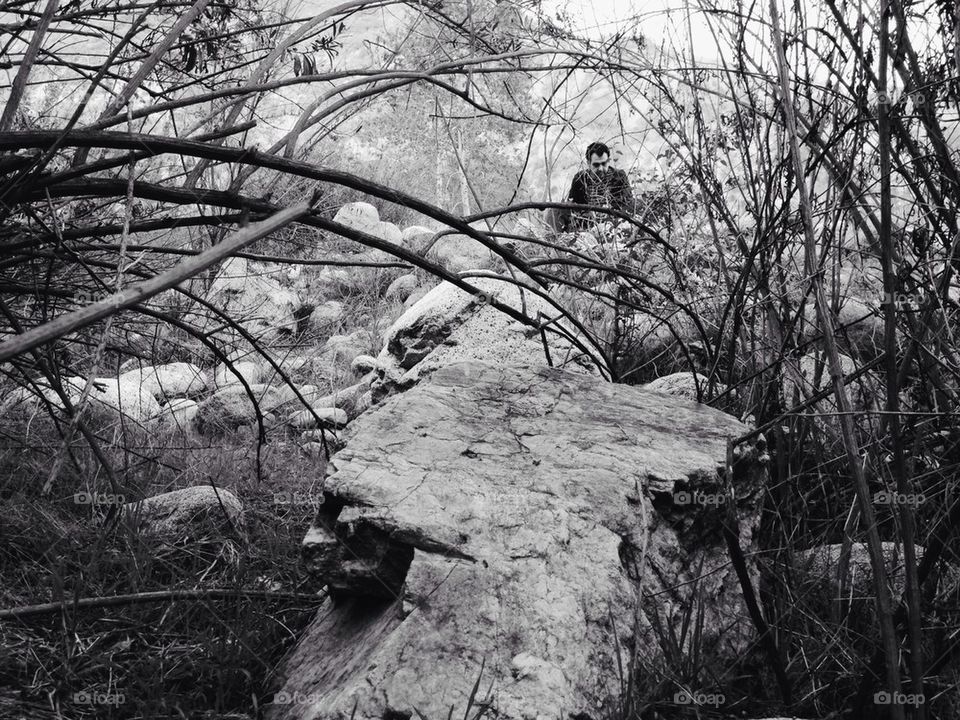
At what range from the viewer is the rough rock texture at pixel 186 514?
2807mm

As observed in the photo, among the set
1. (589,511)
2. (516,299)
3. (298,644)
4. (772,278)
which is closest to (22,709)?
(298,644)

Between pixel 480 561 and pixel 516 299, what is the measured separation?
2992mm

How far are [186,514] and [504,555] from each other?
1500 mm

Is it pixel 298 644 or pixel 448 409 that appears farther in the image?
pixel 448 409

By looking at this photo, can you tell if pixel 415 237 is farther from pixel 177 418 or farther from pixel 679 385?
pixel 679 385

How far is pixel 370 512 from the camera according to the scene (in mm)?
1909

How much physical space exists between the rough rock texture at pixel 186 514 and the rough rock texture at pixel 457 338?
1.27 meters

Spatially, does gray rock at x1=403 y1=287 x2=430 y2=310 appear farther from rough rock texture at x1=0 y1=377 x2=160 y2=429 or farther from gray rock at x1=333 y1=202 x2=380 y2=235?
rough rock texture at x1=0 y1=377 x2=160 y2=429

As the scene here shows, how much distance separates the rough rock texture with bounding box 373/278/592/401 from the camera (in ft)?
13.8

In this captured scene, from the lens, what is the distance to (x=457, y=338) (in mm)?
4465

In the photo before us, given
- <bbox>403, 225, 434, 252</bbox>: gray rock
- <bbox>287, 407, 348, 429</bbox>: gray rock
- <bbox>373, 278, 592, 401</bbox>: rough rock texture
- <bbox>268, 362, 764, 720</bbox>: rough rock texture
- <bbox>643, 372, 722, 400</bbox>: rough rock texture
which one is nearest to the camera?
<bbox>268, 362, 764, 720</bbox>: rough rock texture

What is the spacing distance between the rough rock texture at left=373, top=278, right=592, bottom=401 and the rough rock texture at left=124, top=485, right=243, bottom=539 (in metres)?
1.27

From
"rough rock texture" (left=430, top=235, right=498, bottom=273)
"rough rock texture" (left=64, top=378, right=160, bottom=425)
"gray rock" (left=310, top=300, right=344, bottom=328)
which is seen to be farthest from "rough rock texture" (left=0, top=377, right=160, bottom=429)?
"rough rock texture" (left=430, top=235, right=498, bottom=273)

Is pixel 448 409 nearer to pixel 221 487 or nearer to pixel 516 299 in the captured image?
pixel 221 487
